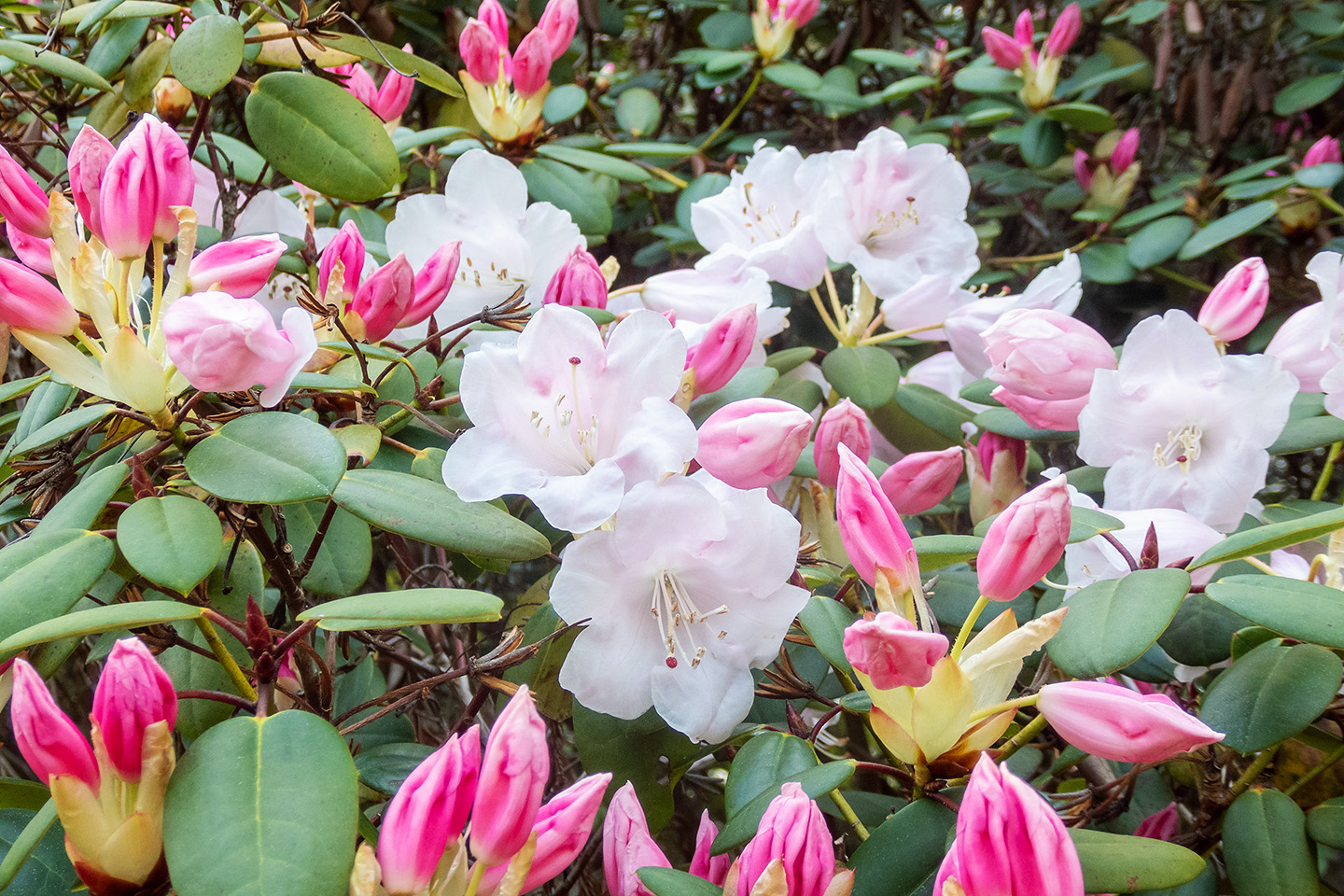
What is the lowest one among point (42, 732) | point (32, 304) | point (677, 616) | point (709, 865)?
point (709, 865)

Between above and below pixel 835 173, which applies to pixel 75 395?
below

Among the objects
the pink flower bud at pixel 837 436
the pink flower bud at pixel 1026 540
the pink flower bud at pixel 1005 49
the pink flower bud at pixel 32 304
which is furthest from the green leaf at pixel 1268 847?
the pink flower bud at pixel 1005 49

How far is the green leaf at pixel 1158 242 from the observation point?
163 cm

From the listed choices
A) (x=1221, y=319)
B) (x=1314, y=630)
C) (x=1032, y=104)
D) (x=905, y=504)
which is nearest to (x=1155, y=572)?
(x=1314, y=630)

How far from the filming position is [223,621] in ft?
1.78

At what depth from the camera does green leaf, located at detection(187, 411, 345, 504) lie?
56 centimetres

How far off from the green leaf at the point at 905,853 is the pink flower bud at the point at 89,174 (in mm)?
651

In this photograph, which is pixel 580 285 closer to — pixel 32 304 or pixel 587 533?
pixel 587 533

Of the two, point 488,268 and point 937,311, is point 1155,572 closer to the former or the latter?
point 937,311

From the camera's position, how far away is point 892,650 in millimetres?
530

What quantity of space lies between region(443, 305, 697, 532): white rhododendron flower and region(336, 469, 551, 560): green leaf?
2 cm

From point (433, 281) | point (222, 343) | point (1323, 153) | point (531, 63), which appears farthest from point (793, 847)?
point (1323, 153)

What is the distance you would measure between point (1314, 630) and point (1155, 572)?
0.30 ft

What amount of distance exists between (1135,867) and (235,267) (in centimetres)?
68
